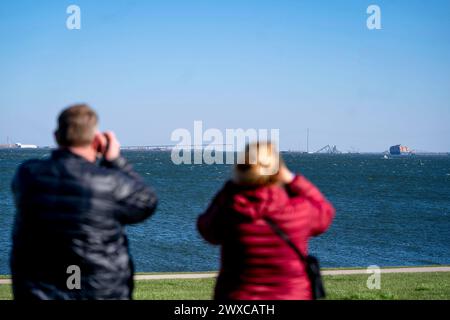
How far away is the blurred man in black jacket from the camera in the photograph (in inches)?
114

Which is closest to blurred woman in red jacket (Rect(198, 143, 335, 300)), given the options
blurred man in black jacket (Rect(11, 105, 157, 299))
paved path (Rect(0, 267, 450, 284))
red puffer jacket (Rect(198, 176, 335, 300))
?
red puffer jacket (Rect(198, 176, 335, 300))

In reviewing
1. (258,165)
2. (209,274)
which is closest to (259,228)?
(258,165)

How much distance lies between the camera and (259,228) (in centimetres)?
291

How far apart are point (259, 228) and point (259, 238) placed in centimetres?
5

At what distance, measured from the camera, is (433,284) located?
1043 cm

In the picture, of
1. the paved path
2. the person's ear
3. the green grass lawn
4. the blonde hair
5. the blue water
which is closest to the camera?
the blonde hair

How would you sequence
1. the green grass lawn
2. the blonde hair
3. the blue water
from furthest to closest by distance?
1. the blue water
2. the green grass lawn
3. the blonde hair

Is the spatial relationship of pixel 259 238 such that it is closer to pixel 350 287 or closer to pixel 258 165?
pixel 258 165

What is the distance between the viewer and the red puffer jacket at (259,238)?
114 inches

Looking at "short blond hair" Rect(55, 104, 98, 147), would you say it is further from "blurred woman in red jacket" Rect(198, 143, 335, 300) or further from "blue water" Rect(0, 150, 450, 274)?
"blue water" Rect(0, 150, 450, 274)
